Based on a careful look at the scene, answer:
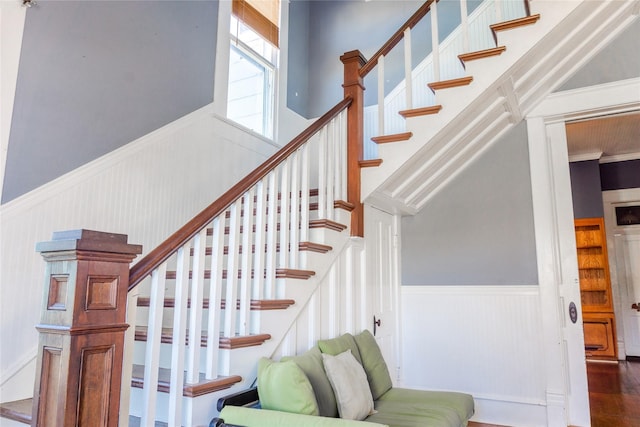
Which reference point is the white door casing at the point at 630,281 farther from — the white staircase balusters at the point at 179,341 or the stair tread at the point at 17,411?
the stair tread at the point at 17,411

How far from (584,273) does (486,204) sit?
3.65 m

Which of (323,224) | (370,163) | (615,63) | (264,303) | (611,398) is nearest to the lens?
(264,303)

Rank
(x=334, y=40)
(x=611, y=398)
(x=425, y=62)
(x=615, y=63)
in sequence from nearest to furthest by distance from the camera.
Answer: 1. (x=615, y=63)
2. (x=611, y=398)
3. (x=425, y=62)
4. (x=334, y=40)

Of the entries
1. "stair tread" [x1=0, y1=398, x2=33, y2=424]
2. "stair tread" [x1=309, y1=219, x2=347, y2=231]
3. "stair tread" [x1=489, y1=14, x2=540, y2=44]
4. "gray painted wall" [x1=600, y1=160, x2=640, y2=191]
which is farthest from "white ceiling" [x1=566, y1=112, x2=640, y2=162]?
"stair tread" [x1=0, y1=398, x2=33, y2=424]

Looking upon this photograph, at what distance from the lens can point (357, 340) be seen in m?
3.01

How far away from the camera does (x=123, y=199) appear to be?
300 cm

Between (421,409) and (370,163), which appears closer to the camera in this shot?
(421,409)

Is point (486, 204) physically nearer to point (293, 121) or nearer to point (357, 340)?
point (357, 340)

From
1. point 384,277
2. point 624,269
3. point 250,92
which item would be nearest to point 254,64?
point 250,92

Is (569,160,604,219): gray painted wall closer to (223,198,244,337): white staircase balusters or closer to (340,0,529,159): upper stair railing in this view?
(340,0,529,159): upper stair railing

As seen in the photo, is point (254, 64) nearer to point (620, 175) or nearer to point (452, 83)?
point (452, 83)

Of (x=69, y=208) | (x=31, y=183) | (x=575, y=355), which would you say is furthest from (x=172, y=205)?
(x=575, y=355)

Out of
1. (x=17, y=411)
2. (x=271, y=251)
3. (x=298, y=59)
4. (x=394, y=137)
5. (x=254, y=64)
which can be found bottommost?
(x=17, y=411)

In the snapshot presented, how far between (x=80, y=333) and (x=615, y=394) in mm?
5044
